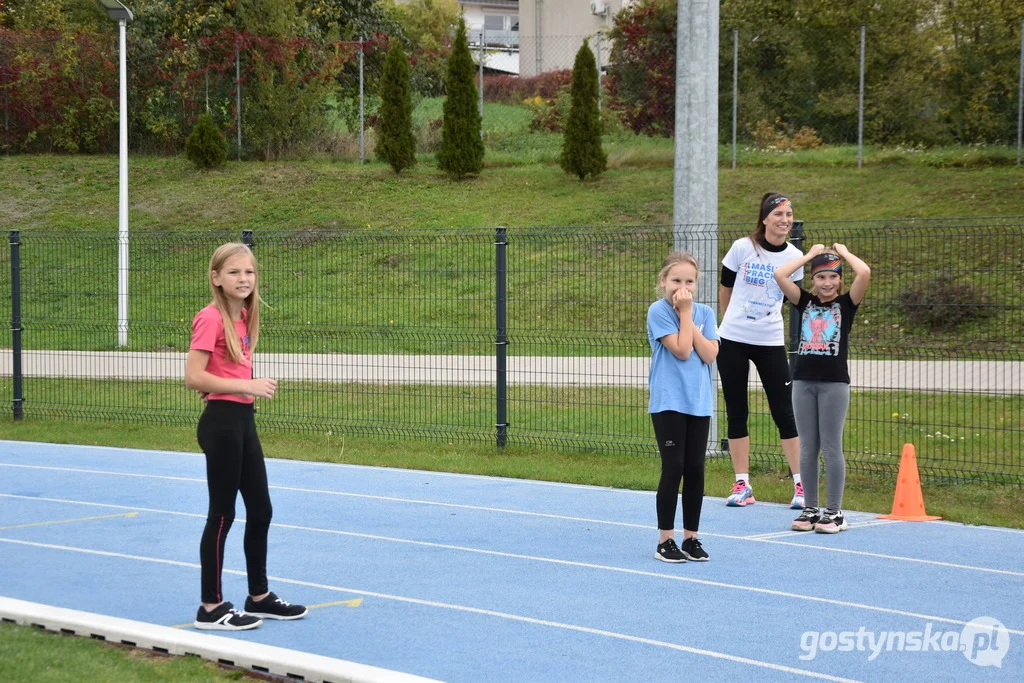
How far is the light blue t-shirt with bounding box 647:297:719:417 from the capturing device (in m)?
6.54

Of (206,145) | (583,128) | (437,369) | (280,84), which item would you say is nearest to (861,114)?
(583,128)

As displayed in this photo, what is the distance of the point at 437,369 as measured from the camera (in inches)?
496

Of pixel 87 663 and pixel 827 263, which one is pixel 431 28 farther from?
pixel 87 663

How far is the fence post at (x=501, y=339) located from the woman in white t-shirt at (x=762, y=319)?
10.2 feet

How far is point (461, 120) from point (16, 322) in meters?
14.9

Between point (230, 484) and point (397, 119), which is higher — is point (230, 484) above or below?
below

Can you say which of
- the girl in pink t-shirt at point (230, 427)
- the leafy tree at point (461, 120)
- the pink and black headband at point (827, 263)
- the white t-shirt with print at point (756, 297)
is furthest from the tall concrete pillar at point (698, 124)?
the leafy tree at point (461, 120)

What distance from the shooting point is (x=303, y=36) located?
31.8 m

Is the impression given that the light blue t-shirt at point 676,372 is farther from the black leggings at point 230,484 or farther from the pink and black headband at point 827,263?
the black leggings at point 230,484

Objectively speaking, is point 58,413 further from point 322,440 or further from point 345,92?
point 345,92

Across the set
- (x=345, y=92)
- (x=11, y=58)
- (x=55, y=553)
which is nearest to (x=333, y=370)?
(x=55, y=553)

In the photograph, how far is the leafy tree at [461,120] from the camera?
26312mm

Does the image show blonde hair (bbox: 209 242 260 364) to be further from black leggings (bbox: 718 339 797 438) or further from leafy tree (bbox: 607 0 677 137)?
leafy tree (bbox: 607 0 677 137)

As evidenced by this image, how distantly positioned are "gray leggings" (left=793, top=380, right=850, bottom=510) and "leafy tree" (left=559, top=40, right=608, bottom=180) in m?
18.9
